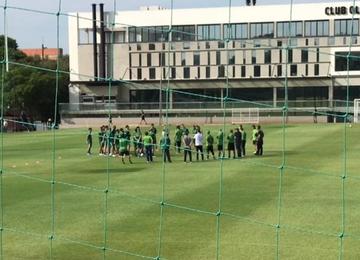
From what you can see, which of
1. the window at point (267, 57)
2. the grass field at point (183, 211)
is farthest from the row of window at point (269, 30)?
the grass field at point (183, 211)

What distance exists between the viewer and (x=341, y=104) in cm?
5212

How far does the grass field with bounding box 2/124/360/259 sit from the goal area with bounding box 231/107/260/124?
2363 centimetres

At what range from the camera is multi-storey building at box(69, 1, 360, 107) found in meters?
57.1

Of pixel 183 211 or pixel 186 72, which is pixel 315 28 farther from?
pixel 183 211

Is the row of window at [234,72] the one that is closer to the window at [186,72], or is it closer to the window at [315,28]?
the window at [186,72]

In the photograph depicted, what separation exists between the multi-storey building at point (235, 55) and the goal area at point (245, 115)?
799cm

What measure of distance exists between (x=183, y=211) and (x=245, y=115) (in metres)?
35.3

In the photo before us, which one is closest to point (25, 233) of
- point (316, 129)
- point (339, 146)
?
point (339, 146)

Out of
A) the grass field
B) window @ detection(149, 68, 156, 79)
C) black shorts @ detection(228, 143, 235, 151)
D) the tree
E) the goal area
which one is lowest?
the grass field

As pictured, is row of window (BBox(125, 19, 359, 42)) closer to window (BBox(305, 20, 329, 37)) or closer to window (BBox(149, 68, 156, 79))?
window (BBox(305, 20, 329, 37))

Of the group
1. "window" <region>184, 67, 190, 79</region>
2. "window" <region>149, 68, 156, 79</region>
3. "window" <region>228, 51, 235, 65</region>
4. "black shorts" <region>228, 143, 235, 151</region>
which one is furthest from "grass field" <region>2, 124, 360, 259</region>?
"window" <region>184, 67, 190, 79</region>

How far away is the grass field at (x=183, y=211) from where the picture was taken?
1019 centimetres

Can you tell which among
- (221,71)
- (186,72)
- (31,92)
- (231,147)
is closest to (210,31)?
(221,71)

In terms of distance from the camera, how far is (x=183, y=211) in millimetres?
13266
